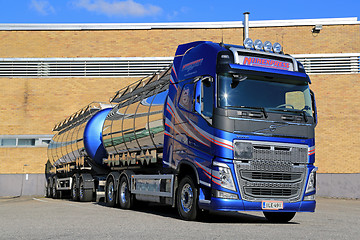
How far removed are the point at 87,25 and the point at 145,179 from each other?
798 inches

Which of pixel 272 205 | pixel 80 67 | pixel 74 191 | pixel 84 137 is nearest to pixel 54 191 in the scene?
pixel 74 191

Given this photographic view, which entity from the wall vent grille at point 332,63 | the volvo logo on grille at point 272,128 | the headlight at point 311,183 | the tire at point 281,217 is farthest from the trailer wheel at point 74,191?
the wall vent grille at point 332,63

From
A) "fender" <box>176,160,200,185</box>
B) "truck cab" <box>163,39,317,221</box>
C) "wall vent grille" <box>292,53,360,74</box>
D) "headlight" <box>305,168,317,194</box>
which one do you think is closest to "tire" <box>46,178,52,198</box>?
"wall vent grille" <box>292,53,360,74</box>

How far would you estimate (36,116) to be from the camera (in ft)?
102

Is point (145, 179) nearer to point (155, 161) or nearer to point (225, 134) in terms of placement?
point (155, 161)

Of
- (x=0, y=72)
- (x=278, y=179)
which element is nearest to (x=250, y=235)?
(x=278, y=179)

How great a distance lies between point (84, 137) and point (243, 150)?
10.1 m

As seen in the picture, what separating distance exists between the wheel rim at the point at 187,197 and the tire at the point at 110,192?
533 centimetres

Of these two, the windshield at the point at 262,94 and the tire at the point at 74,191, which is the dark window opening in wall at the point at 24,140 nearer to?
the tire at the point at 74,191

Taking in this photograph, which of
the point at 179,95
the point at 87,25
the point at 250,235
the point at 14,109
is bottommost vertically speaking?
the point at 250,235

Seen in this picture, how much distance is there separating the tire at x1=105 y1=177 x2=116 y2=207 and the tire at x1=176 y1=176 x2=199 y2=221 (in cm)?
516

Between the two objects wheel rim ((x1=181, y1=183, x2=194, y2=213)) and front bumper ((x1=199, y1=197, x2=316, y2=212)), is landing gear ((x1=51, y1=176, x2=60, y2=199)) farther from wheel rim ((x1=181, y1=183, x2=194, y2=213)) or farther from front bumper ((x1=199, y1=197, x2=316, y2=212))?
front bumper ((x1=199, y1=197, x2=316, y2=212))

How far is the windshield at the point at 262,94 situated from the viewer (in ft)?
32.0

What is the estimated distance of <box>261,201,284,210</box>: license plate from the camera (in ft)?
31.7
